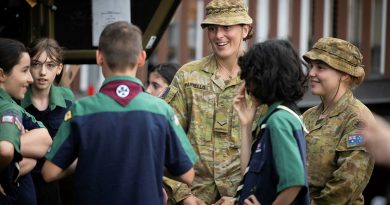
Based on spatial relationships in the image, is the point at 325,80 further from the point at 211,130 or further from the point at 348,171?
the point at 211,130

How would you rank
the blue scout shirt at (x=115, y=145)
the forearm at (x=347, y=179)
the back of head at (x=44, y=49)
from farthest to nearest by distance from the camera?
1. the back of head at (x=44, y=49)
2. the forearm at (x=347, y=179)
3. the blue scout shirt at (x=115, y=145)

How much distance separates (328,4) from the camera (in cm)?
994

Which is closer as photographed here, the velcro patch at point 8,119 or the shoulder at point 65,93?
the velcro patch at point 8,119

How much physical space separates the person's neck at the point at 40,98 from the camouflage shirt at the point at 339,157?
5.08ft

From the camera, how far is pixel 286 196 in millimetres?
4098

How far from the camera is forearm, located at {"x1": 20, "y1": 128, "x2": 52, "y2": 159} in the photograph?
4352 millimetres

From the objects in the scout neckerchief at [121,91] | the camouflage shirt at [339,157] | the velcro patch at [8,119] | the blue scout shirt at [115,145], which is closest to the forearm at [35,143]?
the velcro patch at [8,119]

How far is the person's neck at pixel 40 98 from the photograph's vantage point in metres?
5.39

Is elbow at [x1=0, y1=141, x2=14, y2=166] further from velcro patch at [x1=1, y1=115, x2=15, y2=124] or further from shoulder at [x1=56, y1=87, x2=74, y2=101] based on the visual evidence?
shoulder at [x1=56, y1=87, x2=74, y2=101]

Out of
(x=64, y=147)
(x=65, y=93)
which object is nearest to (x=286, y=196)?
(x=64, y=147)

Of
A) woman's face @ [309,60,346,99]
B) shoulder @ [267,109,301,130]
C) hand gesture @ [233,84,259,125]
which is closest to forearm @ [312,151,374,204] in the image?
woman's face @ [309,60,346,99]

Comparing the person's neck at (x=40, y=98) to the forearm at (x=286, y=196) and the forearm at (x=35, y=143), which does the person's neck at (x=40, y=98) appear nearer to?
the forearm at (x=35, y=143)

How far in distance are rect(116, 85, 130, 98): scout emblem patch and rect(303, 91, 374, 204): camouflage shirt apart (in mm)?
1405

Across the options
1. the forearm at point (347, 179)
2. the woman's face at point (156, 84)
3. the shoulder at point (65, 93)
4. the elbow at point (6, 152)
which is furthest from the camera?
the woman's face at point (156, 84)
